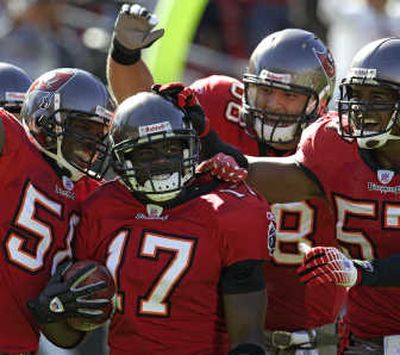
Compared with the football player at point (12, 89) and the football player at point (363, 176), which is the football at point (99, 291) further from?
the football player at point (12, 89)

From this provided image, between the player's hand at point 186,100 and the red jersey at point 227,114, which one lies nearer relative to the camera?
the player's hand at point 186,100

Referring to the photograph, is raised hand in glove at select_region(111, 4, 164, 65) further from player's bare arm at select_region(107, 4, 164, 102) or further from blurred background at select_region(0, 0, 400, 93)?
blurred background at select_region(0, 0, 400, 93)

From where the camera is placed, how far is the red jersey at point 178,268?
14.2 ft

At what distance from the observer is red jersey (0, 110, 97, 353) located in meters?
4.47

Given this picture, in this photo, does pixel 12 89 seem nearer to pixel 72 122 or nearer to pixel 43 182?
pixel 72 122

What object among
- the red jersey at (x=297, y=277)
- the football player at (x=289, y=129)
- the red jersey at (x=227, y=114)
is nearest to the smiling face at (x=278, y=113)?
the football player at (x=289, y=129)

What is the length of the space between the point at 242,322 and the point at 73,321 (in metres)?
0.60

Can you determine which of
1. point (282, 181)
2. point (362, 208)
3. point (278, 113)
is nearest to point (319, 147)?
point (282, 181)

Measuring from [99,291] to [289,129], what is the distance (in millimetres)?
1364

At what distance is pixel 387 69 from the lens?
15.5 feet

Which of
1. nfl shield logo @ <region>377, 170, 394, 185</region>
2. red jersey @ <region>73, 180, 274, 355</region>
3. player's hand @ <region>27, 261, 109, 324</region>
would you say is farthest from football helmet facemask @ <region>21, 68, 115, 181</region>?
nfl shield logo @ <region>377, 170, 394, 185</region>

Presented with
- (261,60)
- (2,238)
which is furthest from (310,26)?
(2,238)

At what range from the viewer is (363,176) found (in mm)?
4758

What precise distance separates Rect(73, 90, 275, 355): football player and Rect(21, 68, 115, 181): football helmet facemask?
0.22m
